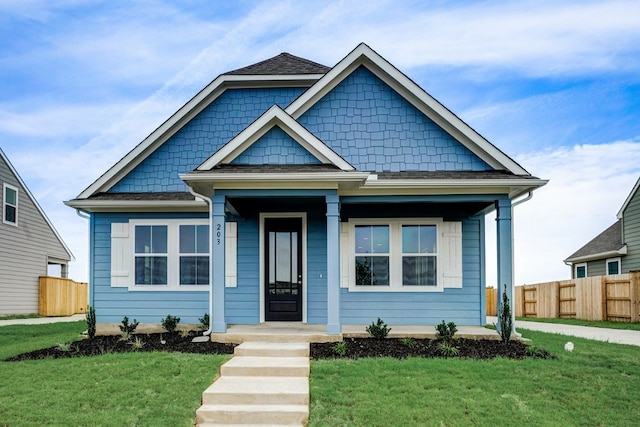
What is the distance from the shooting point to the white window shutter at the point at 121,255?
12844 mm

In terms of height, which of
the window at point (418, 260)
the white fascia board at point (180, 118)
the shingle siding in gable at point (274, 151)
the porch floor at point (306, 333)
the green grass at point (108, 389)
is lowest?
the green grass at point (108, 389)

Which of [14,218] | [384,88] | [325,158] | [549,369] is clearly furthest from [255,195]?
[14,218]

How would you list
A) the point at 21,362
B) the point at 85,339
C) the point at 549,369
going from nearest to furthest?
the point at 549,369 < the point at 21,362 < the point at 85,339

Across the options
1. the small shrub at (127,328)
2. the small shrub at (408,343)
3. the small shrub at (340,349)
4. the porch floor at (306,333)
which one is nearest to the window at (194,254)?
the small shrub at (127,328)

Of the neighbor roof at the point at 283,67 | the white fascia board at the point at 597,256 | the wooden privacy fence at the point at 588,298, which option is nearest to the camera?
the neighbor roof at the point at 283,67

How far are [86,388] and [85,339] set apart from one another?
4.50 m

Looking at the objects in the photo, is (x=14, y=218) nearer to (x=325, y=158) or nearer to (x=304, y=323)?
(x=304, y=323)

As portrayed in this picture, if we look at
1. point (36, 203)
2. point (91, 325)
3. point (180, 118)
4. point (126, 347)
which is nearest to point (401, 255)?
point (126, 347)

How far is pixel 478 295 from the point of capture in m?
12.3

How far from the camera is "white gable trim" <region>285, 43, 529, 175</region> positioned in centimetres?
1168

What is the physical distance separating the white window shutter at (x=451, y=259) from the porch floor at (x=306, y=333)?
98 cm

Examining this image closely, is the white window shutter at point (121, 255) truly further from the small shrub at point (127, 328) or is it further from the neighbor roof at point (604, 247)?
the neighbor roof at point (604, 247)

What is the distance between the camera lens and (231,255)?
12.4 metres

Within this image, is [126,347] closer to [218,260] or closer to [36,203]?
[218,260]
